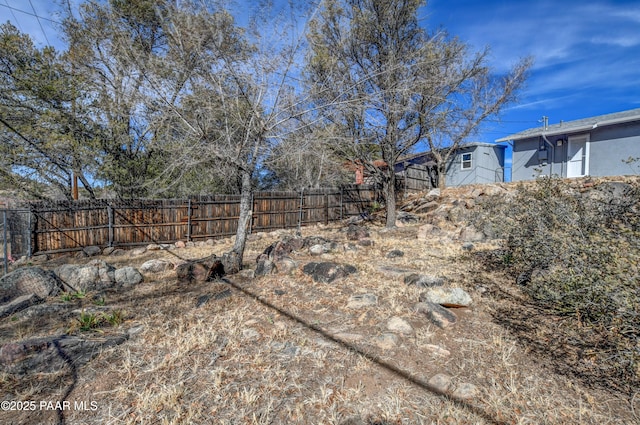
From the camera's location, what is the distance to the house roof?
34.6ft

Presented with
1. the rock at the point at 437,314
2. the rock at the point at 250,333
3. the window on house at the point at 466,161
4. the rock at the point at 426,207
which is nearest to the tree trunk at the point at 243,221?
the rock at the point at 250,333

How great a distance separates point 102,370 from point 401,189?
1435 centimetres

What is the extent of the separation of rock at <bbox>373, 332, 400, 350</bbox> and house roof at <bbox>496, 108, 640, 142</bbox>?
13210mm

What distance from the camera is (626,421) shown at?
5.54ft

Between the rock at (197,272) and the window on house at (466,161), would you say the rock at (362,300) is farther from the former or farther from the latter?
the window on house at (466,161)

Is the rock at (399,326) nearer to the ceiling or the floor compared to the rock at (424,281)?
nearer to the floor

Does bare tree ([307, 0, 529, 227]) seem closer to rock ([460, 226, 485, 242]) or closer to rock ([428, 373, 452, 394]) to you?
rock ([460, 226, 485, 242])

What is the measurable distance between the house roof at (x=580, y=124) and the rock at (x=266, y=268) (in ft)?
42.9

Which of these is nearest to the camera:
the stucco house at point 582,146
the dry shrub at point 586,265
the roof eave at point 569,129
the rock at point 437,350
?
the dry shrub at point 586,265

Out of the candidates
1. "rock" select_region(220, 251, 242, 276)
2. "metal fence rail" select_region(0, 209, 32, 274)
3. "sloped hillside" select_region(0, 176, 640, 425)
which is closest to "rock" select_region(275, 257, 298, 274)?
"sloped hillside" select_region(0, 176, 640, 425)

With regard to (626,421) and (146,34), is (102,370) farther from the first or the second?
(146,34)

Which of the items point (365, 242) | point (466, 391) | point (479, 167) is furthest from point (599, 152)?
point (466, 391)

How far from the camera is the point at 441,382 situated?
2078 millimetres

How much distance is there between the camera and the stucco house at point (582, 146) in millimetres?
10688
